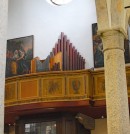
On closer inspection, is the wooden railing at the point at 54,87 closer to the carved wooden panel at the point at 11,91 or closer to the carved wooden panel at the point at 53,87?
the carved wooden panel at the point at 53,87

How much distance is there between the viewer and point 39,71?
13297mm

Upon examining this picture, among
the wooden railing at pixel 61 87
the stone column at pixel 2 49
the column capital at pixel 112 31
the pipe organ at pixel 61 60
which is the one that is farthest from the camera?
the pipe organ at pixel 61 60

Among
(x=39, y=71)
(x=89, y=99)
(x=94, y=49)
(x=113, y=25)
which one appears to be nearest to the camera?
(x=113, y=25)

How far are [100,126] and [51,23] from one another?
→ 544cm

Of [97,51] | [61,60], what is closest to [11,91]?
[61,60]

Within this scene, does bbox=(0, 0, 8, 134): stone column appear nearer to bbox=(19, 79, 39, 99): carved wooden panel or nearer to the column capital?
the column capital

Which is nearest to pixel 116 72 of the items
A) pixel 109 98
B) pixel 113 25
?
pixel 109 98

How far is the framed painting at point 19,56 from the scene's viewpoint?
15691mm

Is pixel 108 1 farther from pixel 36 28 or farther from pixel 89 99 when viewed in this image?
pixel 36 28

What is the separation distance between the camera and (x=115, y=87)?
7.21 metres

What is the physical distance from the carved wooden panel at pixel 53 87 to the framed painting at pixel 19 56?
3.17m

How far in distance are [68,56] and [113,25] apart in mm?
6005

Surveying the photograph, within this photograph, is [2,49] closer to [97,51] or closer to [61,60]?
[61,60]

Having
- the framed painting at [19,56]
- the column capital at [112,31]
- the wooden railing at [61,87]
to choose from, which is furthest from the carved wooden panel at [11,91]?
the column capital at [112,31]
